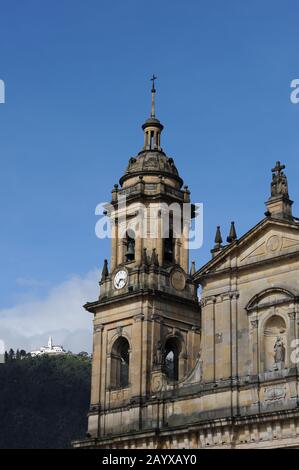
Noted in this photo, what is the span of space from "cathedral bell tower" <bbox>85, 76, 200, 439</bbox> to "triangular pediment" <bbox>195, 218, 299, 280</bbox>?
391 cm

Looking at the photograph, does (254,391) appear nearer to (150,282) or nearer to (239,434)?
(239,434)

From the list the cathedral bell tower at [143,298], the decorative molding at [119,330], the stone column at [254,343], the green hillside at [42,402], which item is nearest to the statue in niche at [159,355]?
the cathedral bell tower at [143,298]

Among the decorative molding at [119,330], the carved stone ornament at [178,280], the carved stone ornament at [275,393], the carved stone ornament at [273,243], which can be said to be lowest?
the carved stone ornament at [275,393]

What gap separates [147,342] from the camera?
3900cm

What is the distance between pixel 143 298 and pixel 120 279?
71.9 inches

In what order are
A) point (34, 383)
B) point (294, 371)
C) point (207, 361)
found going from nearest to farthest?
1. point (294, 371)
2. point (207, 361)
3. point (34, 383)

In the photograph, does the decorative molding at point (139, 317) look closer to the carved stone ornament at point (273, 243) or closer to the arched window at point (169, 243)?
the arched window at point (169, 243)

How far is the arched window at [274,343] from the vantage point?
33.7 metres

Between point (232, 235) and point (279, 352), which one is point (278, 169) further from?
point (279, 352)

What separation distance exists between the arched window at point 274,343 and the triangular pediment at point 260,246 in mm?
2239

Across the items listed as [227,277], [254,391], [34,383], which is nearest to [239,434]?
[254,391]

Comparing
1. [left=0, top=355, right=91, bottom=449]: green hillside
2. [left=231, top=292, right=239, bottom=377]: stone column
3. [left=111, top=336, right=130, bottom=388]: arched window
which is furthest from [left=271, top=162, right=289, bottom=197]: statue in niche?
[left=0, top=355, right=91, bottom=449]: green hillside

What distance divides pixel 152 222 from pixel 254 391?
32.2ft

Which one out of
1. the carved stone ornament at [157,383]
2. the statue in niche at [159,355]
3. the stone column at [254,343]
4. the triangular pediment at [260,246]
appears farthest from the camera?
the statue in niche at [159,355]
